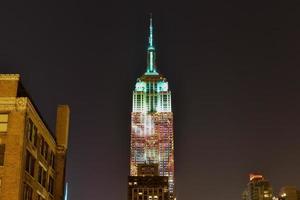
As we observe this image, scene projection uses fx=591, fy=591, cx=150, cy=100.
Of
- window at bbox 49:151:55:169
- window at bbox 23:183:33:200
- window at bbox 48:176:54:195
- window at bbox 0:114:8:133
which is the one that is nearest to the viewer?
window at bbox 0:114:8:133

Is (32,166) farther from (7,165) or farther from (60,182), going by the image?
(60,182)

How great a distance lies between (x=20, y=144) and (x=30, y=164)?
218 inches

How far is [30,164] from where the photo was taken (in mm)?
65250

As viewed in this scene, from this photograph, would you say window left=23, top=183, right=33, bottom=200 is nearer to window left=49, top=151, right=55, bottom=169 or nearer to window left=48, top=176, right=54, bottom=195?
window left=48, top=176, right=54, bottom=195

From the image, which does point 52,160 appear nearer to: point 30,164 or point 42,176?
point 42,176

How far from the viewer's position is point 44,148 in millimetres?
73938

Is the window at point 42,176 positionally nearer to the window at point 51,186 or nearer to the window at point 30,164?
the window at point 51,186

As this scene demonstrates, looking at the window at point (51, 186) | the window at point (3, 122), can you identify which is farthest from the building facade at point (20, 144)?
the window at point (51, 186)

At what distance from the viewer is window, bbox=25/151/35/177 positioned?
63719 mm

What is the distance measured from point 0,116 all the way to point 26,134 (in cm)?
327

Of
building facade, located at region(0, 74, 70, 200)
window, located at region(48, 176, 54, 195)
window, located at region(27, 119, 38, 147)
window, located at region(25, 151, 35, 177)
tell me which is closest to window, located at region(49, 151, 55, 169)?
window, located at region(48, 176, 54, 195)

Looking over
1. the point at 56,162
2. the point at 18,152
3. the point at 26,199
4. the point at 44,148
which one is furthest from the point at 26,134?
the point at 56,162

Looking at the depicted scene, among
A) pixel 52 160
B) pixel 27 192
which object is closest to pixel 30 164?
pixel 27 192

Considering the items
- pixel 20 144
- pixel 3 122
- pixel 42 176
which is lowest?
pixel 42 176
